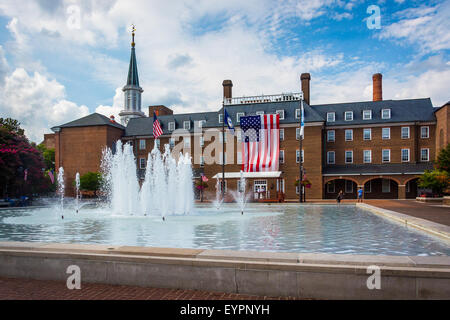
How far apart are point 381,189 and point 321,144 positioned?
9.41 m

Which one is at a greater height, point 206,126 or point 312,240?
point 206,126

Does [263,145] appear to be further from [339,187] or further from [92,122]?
[92,122]

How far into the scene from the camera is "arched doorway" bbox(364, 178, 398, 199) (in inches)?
1692

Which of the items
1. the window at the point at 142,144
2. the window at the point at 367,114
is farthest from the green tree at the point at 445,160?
the window at the point at 142,144

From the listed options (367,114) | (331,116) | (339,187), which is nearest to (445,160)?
(339,187)

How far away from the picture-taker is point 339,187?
44.8 meters

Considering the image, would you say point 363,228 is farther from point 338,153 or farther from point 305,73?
point 305,73

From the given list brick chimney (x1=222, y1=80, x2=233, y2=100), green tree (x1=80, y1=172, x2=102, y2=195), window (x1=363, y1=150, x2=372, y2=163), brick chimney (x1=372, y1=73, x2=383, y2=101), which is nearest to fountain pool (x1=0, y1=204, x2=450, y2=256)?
green tree (x1=80, y1=172, x2=102, y2=195)

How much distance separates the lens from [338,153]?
45719 millimetres

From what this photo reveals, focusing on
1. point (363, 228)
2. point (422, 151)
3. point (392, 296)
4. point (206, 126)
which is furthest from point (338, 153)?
point (392, 296)

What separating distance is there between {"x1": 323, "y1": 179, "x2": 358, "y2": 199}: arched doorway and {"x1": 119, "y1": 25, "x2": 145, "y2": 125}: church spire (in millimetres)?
49952

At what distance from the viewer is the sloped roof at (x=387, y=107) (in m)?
43.3

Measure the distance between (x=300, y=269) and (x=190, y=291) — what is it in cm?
180
